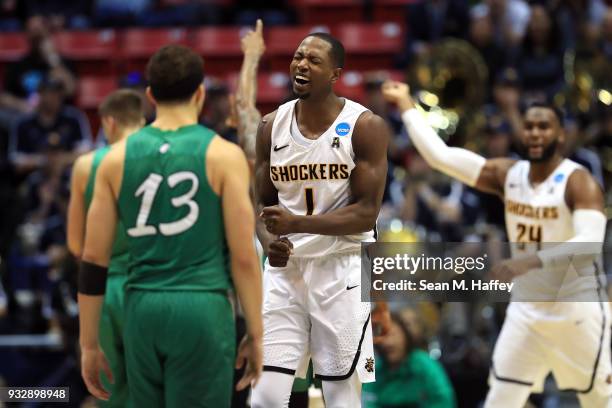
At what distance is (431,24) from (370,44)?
90 centimetres

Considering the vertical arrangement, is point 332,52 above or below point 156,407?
above

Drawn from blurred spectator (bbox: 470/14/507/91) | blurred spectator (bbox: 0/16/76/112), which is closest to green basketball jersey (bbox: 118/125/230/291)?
blurred spectator (bbox: 470/14/507/91)

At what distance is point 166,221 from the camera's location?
16.9ft

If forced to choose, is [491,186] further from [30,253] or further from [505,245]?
[30,253]

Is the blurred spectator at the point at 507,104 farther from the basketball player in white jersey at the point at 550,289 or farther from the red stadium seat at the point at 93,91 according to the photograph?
the red stadium seat at the point at 93,91

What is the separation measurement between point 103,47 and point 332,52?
10.0 m

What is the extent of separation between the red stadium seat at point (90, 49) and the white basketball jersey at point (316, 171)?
32.1 feet

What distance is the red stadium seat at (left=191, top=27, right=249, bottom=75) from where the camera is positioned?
50.2 ft

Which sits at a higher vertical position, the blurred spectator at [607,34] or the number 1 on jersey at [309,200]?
the blurred spectator at [607,34]

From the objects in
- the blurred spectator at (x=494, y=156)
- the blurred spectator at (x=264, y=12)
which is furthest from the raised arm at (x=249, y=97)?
the blurred spectator at (x=264, y=12)

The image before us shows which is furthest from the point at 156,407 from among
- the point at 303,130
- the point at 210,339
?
the point at 303,130

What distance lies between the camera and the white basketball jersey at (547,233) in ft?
24.9

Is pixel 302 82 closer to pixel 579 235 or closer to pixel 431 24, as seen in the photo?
pixel 579 235

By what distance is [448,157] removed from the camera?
7.92 meters
